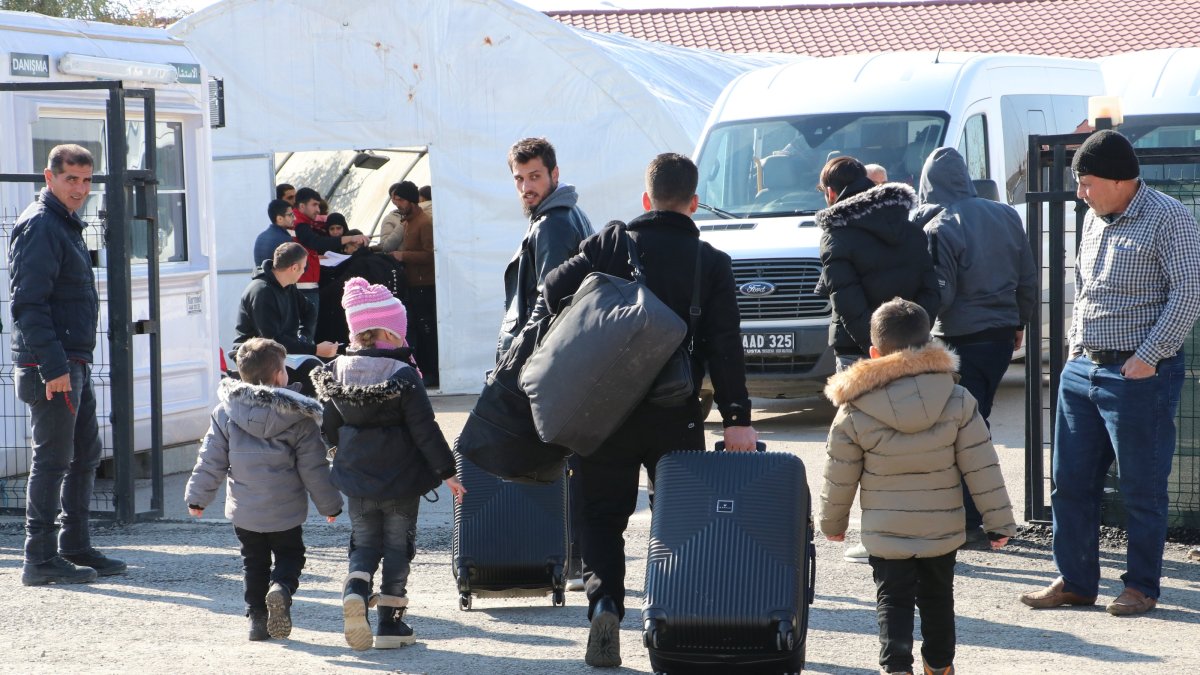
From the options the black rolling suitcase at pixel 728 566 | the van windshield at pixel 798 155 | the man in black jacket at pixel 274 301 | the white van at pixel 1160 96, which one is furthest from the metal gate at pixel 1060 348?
the white van at pixel 1160 96

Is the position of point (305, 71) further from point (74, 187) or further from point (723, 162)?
point (74, 187)

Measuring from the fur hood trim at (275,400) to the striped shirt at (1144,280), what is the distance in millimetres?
3078

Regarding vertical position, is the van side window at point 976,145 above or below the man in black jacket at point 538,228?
above

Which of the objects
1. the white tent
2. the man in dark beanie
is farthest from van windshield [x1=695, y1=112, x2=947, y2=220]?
the man in dark beanie

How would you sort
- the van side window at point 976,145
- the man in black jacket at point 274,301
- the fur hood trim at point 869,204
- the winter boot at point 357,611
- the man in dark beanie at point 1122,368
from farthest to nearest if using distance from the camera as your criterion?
the van side window at point 976,145 → the man in black jacket at point 274,301 → the fur hood trim at point 869,204 → the man in dark beanie at point 1122,368 → the winter boot at point 357,611

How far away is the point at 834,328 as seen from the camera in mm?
6797

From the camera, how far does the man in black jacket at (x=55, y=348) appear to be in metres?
6.75

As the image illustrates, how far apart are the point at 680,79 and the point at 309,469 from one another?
10.8 meters

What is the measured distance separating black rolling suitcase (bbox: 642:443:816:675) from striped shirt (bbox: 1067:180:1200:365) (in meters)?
1.64

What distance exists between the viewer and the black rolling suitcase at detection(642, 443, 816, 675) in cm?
474

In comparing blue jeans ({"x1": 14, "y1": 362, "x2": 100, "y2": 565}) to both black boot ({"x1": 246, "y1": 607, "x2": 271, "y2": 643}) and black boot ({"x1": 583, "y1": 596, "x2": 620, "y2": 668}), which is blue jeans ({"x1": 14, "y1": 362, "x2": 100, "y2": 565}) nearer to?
black boot ({"x1": 246, "y1": 607, "x2": 271, "y2": 643})

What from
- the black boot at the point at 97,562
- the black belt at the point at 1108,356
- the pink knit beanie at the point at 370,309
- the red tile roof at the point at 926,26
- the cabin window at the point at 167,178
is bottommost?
the black boot at the point at 97,562

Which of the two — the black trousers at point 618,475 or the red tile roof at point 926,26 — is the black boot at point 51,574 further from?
the red tile roof at point 926,26

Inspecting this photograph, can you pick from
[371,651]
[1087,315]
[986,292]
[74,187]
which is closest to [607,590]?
[371,651]
